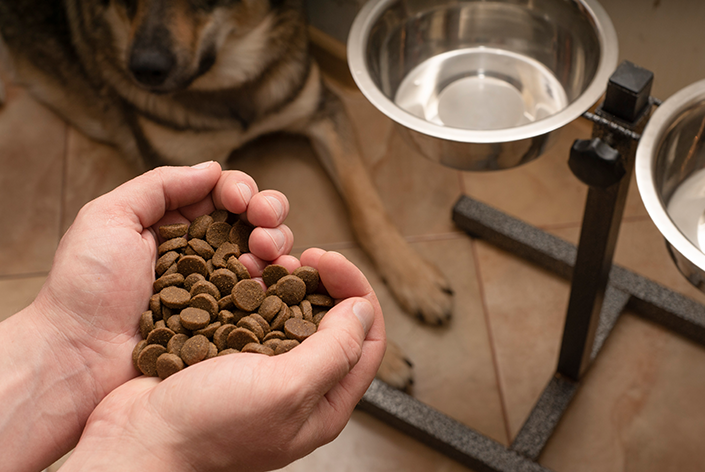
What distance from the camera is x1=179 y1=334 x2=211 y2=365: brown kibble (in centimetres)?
87

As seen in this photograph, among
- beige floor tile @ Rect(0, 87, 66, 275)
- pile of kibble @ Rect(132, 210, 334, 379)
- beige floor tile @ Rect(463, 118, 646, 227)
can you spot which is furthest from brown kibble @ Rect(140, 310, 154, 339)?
beige floor tile @ Rect(463, 118, 646, 227)

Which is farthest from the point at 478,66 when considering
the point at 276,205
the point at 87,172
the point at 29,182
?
the point at 29,182

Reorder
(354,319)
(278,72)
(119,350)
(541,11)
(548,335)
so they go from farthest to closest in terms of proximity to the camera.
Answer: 1. (278,72)
2. (548,335)
3. (541,11)
4. (119,350)
5. (354,319)

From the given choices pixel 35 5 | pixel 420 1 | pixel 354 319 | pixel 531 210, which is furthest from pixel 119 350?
pixel 35 5

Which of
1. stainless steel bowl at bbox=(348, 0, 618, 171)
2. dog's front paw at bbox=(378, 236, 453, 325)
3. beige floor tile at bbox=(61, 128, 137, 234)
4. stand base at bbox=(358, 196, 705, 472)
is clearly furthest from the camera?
beige floor tile at bbox=(61, 128, 137, 234)

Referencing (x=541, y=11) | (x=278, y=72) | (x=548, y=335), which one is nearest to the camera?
(x=541, y=11)

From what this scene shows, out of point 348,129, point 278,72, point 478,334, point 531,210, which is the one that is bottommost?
point 478,334

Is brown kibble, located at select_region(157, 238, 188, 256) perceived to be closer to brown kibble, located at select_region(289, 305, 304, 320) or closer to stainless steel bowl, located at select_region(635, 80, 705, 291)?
brown kibble, located at select_region(289, 305, 304, 320)

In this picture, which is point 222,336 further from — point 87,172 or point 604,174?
point 87,172

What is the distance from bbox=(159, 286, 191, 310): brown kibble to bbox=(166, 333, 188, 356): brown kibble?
49 mm

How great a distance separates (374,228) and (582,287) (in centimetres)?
62

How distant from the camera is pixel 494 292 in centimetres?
171

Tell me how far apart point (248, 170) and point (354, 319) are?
1215 mm

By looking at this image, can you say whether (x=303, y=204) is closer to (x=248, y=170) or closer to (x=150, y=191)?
(x=248, y=170)
